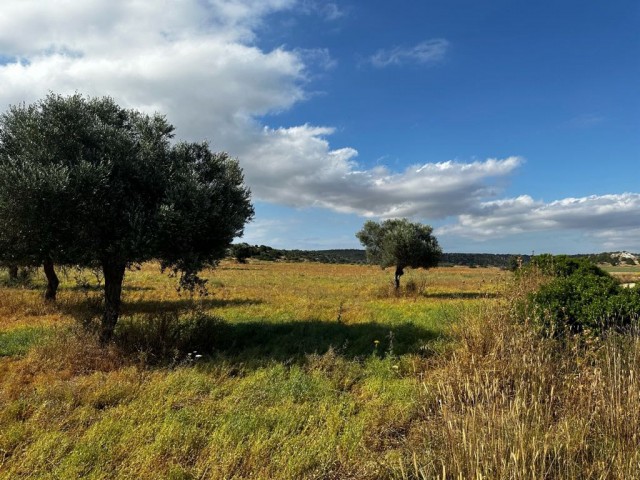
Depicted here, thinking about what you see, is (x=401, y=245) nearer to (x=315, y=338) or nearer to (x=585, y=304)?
(x=315, y=338)

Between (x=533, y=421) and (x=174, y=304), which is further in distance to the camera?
(x=174, y=304)

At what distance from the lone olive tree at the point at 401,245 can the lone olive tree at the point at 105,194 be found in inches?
776

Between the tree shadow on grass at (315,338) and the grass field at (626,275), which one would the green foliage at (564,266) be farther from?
the tree shadow on grass at (315,338)

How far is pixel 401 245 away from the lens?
29.4 meters

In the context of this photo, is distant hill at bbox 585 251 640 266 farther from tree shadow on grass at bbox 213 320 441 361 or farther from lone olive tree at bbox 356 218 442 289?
tree shadow on grass at bbox 213 320 441 361

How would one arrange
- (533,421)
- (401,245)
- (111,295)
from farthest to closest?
(401,245) < (111,295) < (533,421)

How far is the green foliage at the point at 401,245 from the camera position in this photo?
29531mm

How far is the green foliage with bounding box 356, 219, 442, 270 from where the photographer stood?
29.5 meters

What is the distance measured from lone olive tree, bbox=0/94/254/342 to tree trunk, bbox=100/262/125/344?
0.09 feet

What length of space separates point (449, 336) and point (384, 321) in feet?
15.2

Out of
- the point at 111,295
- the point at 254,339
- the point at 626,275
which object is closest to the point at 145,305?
the point at 111,295

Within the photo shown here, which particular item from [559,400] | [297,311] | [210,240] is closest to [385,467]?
[559,400]

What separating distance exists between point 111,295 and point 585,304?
12391mm

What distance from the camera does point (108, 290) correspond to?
37.7ft
